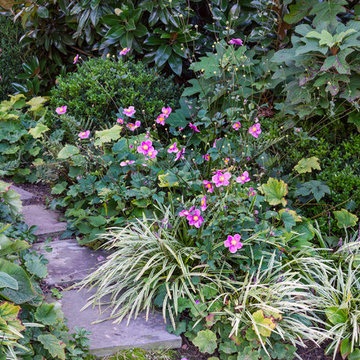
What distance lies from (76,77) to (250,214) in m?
2.03

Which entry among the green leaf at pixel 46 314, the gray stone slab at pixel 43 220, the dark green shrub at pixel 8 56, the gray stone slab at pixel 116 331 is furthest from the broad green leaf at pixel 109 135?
the dark green shrub at pixel 8 56

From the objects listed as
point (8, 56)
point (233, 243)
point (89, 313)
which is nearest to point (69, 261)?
point (89, 313)

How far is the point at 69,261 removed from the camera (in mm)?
2670

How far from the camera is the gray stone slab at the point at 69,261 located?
250 centimetres

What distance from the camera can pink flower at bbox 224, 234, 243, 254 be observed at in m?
2.23

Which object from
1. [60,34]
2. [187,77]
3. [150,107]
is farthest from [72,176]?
[60,34]

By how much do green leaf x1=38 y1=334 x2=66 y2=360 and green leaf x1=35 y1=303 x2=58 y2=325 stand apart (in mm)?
61

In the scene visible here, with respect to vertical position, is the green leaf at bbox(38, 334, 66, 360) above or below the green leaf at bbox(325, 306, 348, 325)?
above

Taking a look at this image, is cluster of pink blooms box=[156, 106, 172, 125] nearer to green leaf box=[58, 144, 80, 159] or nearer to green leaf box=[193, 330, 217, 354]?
green leaf box=[58, 144, 80, 159]

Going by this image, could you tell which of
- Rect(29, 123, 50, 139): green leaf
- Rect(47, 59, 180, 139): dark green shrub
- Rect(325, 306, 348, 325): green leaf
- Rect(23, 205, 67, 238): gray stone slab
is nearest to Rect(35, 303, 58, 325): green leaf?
Rect(23, 205, 67, 238): gray stone slab

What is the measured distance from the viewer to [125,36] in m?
3.71

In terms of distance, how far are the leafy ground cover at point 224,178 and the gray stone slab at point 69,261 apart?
0.09 meters

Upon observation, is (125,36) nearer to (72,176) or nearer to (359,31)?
(72,176)

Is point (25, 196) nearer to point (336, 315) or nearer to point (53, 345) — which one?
point (53, 345)
